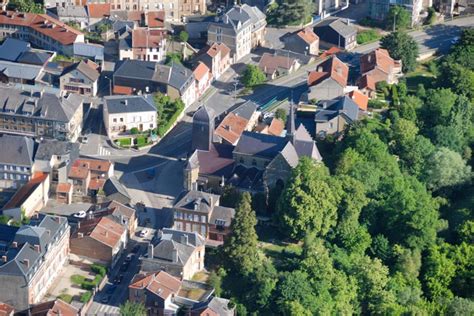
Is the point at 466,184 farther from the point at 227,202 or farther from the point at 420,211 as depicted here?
the point at 227,202

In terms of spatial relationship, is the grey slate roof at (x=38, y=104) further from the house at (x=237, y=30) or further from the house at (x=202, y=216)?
the house at (x=237, y=30)

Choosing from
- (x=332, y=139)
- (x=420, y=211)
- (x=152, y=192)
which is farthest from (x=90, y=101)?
(x=420, y=211)

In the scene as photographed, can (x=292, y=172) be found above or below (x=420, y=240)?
above

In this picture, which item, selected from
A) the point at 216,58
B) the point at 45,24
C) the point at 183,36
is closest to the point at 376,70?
the point at 216,58

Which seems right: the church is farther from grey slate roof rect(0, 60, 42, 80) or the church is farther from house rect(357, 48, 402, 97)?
grey slate roof rect(0, 60, 42, 80)

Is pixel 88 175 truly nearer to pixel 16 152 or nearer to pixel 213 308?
pixel 16 152

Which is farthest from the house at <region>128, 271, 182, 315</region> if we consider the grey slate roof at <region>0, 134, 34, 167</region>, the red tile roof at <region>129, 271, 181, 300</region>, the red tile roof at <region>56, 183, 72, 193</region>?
the grey slate roof at <region>0, 134, 34, 167</region>
